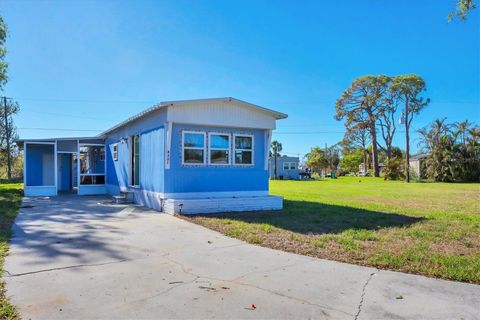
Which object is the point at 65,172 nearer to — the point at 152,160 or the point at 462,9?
the point at 152,160

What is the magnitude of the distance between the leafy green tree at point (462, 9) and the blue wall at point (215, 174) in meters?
6.36

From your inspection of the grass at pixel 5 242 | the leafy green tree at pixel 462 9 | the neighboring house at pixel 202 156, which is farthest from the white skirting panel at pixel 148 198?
the leafy green tree at pixel 462 9

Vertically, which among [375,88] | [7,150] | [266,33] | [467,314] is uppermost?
[375,88]

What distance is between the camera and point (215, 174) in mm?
10969

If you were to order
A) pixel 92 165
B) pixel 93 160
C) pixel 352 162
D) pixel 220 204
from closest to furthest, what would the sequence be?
pixel 220 204 < pixel 92 165 < pixel 93 160 < pixel 352 162

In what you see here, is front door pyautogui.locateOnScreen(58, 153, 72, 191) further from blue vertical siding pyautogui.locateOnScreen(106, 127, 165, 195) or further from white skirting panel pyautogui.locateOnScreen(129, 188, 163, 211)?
white skirting panel pyautogui.locateOnScreen(129, 188, 163, 211)

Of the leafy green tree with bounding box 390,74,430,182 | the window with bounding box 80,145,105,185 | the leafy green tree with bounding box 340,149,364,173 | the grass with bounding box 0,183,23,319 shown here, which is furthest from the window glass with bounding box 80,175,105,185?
the leafy green tree with bounding box 340,149,364,173

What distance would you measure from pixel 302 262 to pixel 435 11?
1138cm

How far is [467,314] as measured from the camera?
3273 mm

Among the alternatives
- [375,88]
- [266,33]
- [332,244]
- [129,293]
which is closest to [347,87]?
[375,88]

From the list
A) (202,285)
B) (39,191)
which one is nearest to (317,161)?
(39,191)

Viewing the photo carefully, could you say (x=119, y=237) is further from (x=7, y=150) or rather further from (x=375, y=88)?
(x=375, y=88)

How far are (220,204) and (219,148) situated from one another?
1829mm

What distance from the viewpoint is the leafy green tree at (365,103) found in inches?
1876
